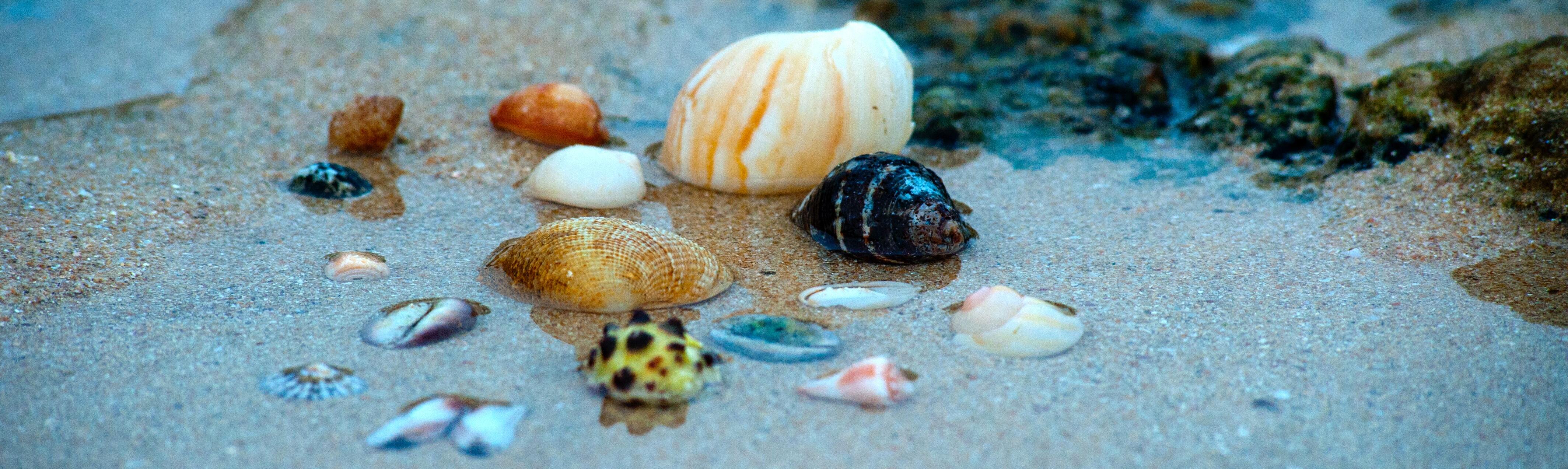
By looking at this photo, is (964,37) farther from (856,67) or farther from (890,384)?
(890,384)

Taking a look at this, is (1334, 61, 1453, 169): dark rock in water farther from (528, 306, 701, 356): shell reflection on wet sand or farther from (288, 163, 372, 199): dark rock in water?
(288, 163, 372, 199): dark rock in water

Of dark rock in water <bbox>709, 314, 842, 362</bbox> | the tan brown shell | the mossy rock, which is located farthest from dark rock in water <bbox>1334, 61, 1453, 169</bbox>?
the tan brown shell

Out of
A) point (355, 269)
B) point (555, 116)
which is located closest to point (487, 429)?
point (355, 269)

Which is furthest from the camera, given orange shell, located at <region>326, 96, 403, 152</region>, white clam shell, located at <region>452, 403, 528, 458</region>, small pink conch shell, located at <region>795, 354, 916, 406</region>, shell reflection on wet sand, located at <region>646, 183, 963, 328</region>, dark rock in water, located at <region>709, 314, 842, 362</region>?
orange shell, located at <region>326, 96, 403, 152</region>

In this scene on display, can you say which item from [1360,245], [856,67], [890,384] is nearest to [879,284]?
[890,384]

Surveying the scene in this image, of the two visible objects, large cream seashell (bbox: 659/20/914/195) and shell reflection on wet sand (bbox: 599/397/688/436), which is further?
large cream seashell (bbox: 659/20/914/195)
